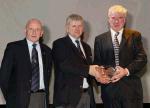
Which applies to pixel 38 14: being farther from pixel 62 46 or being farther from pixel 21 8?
pixel 62 46

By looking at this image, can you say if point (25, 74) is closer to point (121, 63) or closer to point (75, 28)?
point (75, 28)

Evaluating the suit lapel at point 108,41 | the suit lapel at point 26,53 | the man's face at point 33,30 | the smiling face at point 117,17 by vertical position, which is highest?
the smiling face at point 117,17

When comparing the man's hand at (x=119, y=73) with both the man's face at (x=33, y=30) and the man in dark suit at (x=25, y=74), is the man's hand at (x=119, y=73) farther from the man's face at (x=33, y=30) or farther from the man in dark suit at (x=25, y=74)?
the man's face at (x=33, y=30)

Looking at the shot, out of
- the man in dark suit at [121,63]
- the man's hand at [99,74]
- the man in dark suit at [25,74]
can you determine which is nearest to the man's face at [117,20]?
the man in dark suit at [121,63]

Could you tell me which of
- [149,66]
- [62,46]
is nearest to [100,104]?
[149,66]

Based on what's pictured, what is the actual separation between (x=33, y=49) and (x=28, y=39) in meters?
0.11

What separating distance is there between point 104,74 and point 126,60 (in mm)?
248

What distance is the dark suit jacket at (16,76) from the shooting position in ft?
10.8

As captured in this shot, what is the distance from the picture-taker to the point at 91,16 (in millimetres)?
4461

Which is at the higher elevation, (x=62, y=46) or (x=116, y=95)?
(x=62, y=46)

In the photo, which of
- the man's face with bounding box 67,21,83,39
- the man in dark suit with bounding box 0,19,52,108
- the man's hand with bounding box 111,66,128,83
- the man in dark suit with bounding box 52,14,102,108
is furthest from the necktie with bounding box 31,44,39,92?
the man's hand with bounding box 111,66,128,83

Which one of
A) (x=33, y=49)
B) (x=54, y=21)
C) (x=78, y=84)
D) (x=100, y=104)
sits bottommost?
(x=100, y=104)

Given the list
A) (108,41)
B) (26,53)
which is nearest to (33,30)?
(26,53)

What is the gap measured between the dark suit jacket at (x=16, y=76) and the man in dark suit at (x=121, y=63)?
62 centimetres
